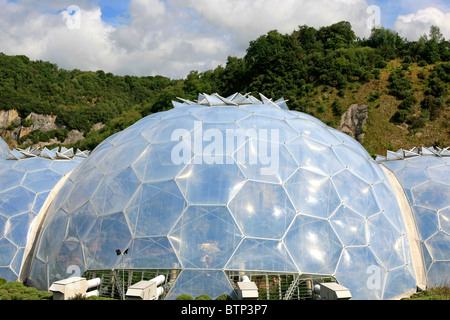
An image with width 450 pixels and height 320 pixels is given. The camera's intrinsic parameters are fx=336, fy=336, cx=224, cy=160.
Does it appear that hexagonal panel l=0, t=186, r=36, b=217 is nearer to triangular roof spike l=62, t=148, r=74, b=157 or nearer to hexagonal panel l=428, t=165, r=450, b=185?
triangular roof spike l=62, t=148, r=74, b=157

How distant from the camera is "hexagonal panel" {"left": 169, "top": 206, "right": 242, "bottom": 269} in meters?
→ 9.40

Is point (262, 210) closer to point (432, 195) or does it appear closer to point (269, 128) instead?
point (269, 128)

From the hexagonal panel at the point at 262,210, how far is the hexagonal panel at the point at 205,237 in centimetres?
35

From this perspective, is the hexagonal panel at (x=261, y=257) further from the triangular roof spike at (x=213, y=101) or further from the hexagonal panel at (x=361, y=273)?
the triangular roof spike at (x=213, y=101)

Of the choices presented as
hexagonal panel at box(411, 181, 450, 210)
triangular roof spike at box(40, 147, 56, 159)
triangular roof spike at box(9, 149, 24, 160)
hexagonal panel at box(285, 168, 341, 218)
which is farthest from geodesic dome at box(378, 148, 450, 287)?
triangular roof spike at box(9, 149, 24, 160)

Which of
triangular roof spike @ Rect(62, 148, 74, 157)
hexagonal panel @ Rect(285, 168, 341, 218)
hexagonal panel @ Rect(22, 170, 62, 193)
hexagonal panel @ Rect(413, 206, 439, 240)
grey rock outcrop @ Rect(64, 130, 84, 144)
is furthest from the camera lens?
grey rock outcrop @ Rect(64, 130, 84, 144)

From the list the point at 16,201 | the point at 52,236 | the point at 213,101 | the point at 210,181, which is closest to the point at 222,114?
the point at 213,101

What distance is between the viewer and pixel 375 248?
10.4m

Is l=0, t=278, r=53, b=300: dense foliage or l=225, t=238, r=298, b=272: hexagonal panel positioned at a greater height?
l=225, t=238, r=298, b=272: hexagonal panel

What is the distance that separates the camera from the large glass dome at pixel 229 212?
9492mm

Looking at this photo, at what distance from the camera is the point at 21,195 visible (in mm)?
14078

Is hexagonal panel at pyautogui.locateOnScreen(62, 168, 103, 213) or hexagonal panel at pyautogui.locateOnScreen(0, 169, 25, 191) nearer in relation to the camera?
hexagonal panel at pyautogui.locateOnScreen(62, 168, 103, 213)

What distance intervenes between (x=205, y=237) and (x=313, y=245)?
123 inches

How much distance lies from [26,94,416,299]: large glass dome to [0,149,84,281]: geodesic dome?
3.58 feet
